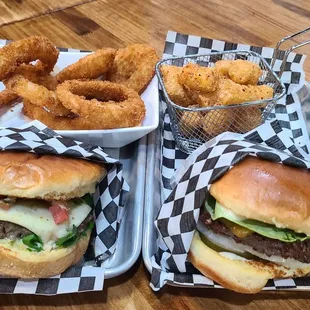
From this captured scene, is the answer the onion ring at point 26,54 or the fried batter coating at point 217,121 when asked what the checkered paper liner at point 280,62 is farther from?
the onion ring at point 26,54

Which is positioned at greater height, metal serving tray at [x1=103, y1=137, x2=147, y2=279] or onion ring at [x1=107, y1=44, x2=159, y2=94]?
onion ring at [x1=107, y1=44, x2=159, y2=94]

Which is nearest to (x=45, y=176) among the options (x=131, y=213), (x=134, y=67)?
(x=131, y=213)

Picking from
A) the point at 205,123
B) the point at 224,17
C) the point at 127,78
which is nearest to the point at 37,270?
the point at 205,123

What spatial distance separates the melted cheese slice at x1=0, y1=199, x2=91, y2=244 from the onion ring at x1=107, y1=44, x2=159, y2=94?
69 cm

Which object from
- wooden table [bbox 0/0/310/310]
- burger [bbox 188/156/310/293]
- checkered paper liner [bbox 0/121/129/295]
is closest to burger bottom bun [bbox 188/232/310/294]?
burger [bbox 188/156/310/293]

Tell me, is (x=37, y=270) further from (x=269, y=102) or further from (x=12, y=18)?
(x=12, y=18)

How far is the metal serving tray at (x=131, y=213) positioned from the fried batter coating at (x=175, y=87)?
20 cm

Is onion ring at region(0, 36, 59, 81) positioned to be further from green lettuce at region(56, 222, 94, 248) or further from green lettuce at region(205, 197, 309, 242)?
green lettuce at region(205, 197, 309, 242)

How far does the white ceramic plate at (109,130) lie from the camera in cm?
142

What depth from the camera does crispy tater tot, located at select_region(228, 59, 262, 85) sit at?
159cm

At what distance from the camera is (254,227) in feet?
3.68

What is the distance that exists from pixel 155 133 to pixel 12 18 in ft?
4.00

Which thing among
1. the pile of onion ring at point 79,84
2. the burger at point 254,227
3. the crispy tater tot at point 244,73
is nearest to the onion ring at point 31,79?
the pile of onion ring at point 79,84

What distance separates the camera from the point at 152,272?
1178 mm
